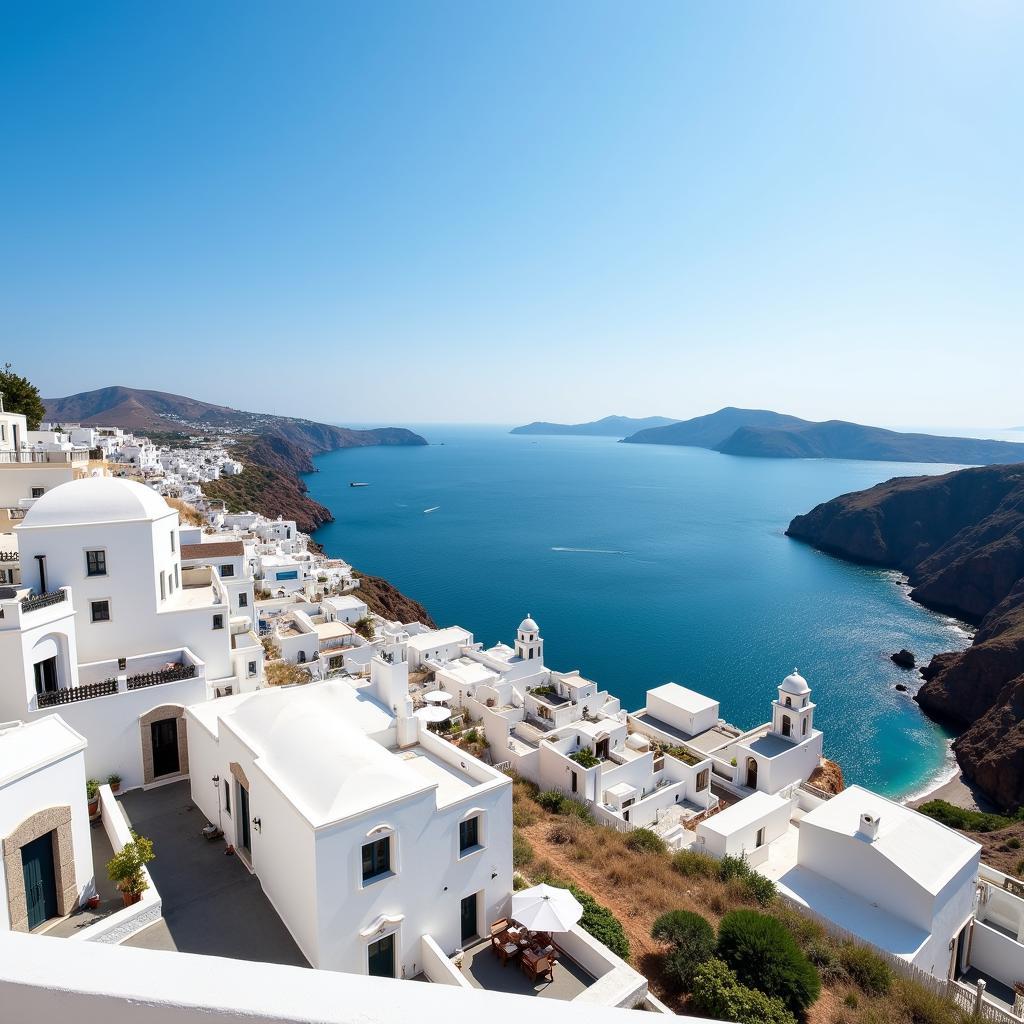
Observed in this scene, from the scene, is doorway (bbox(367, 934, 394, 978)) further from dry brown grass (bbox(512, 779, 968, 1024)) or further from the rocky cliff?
the rocky cliff

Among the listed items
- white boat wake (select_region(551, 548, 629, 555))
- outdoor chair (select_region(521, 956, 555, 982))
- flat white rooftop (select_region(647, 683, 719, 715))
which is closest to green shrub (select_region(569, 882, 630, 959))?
outdoor chair (select_region(521, 956, 555, 982))

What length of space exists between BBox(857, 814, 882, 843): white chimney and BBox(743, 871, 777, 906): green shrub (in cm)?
320

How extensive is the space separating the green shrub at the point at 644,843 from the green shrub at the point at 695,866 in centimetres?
82

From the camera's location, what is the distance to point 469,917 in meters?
12.9

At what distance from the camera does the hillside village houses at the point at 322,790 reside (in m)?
11.0

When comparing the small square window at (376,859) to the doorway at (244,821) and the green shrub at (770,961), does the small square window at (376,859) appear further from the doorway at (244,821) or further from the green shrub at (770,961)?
the green shrub at (770,961)

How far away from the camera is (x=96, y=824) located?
537 inches

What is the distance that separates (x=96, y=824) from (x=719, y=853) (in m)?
17.6

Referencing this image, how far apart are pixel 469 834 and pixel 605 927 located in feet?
10.9

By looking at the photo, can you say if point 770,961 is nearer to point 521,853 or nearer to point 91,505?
point 521,853

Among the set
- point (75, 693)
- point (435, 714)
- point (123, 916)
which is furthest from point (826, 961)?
point (75, 693)

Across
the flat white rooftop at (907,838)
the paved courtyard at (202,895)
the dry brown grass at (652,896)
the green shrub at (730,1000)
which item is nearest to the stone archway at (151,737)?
the paved courtyard at (202,895)

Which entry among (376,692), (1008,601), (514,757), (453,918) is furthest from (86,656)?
(1008,601)

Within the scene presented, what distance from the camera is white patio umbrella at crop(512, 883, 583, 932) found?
11.7 metres
